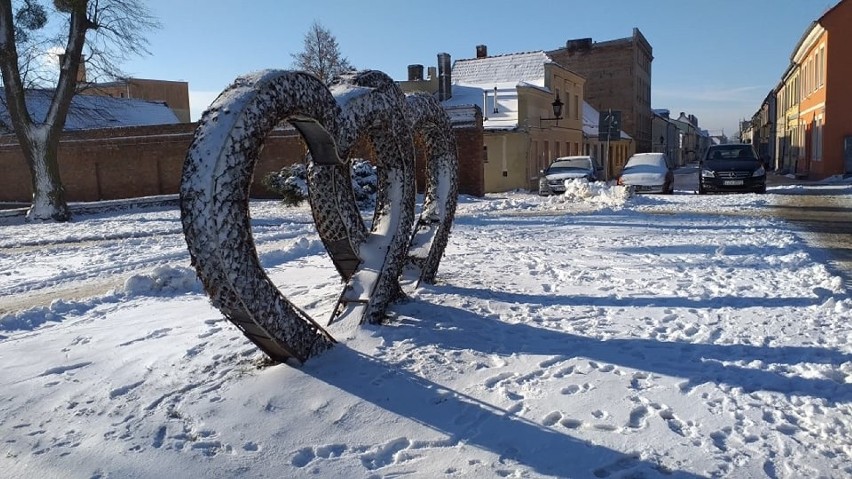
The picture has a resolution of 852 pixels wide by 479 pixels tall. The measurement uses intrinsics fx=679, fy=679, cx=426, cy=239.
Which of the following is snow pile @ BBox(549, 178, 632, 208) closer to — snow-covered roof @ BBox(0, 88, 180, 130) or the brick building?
snow-covered roof @ BBox(0, 88, 180, 130)

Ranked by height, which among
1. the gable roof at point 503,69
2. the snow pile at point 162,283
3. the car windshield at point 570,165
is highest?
the gable roof at point 503,69

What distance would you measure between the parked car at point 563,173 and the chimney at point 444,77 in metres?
8.26

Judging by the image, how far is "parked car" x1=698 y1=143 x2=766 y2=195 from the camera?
19.7 metres

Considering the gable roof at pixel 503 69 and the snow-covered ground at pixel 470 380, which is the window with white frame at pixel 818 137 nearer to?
the gable roof at pixel 503 69

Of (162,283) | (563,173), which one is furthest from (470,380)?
(563,173)

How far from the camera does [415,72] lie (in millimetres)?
34312

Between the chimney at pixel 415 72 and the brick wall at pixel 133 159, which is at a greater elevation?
the chimney at pixel 415 72

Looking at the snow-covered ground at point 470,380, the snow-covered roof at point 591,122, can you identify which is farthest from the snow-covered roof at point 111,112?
the snow-covered ground at point 470,380

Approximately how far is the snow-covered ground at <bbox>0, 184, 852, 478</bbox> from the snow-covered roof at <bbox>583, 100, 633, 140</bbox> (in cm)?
3299

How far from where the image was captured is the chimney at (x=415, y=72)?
112 feet

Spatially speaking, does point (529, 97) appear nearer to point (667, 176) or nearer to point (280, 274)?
point (667, 176)

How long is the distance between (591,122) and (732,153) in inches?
888

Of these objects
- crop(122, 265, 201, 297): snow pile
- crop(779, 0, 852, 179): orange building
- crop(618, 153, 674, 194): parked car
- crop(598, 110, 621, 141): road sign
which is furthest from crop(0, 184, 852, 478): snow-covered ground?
crop(779, 0, 852, 179): orange building

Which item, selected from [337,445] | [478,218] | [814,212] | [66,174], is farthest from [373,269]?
[66,174]
